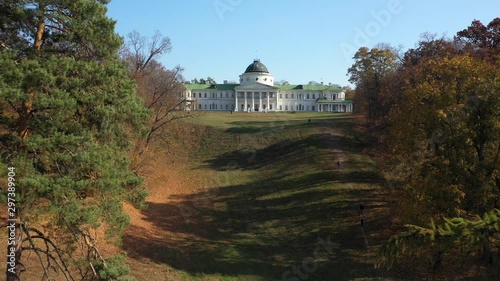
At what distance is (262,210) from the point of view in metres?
29.4

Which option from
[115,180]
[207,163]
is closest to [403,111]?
[115,180]

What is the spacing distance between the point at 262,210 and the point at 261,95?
8242cm

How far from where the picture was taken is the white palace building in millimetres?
109250

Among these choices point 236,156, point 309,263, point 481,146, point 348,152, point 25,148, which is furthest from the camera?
point 236,156

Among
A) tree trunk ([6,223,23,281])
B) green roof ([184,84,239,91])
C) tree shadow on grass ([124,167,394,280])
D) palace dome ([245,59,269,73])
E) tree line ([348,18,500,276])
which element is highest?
palace dome ([245,59,269,73])

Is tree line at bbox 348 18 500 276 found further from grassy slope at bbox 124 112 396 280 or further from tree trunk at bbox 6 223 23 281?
tree trunk at bbox 6 223 23 281

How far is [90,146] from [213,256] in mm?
12234

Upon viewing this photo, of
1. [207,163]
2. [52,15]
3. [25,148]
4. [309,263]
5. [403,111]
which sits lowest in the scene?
[309,263]

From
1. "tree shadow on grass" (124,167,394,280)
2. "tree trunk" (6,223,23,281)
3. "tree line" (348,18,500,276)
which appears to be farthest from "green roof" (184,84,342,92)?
"tree trunk" (6,223,23,281)

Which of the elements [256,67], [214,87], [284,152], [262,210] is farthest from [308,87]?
[262,210]

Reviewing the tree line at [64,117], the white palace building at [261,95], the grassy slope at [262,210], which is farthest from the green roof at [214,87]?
the tree line at [64,117]

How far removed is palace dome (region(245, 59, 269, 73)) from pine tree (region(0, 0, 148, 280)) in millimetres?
101786

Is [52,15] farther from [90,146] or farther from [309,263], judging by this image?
[309,263]

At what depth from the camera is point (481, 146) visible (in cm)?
1748
